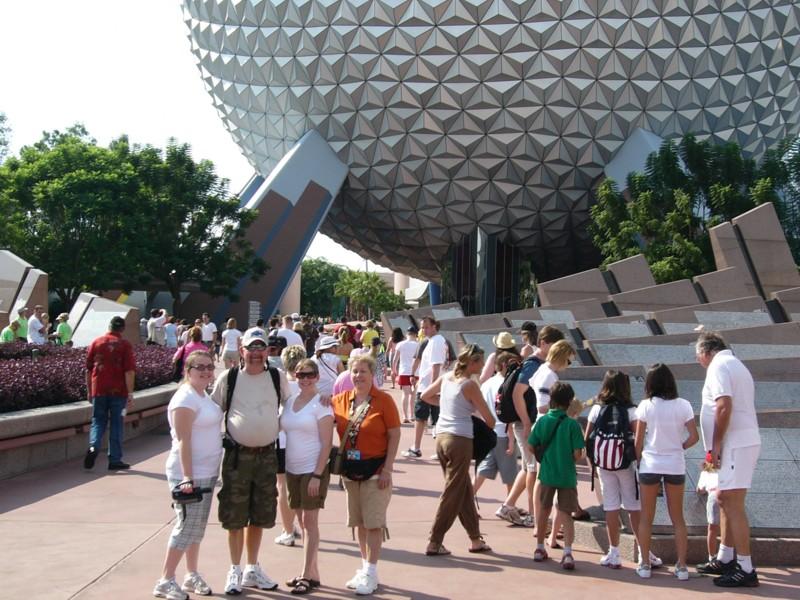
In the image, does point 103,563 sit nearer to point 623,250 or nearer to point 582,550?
point 582,550

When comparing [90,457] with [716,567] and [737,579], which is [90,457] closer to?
[716,567]

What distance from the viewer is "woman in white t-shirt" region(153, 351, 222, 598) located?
5.84 metres

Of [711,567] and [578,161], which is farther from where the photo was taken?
[578,161]

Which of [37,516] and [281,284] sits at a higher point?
[281,284]

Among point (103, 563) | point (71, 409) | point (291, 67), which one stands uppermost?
point (291, 67)

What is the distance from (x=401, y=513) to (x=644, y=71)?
25.6m

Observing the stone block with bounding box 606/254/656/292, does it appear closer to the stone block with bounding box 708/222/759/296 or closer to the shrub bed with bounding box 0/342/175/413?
the stone block with bounding box 708/222/759/296

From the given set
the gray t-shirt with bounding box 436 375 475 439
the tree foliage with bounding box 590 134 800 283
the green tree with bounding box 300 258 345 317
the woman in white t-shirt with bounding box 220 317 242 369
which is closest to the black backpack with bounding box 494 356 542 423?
the gray t-shirt with bounding box 436 375 475 439

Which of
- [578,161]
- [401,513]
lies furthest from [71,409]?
[578,161]

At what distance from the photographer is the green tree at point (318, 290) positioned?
356ft

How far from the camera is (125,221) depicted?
33.2 meters

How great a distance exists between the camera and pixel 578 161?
32656mm

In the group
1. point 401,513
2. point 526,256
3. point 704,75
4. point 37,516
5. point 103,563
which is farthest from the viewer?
point 526,256

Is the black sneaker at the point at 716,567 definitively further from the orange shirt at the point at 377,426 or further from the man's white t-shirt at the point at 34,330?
the man's white t-shirt at the point at 34,330
